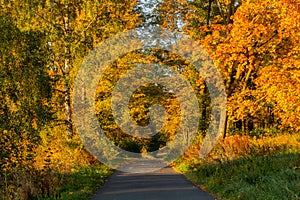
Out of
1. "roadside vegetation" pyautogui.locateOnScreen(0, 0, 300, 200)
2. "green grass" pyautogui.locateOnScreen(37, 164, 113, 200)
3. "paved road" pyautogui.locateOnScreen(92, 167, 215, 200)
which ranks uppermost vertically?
"roadside vegetation" pyautogui.locateOnScreen(0, 0, 300, 200)

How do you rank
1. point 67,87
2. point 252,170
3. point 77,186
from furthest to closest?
point 67,87 → point 77,186 → point 252,170

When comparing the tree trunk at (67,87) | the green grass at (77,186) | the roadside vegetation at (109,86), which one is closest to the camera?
the roadside vegetation at (109,86)

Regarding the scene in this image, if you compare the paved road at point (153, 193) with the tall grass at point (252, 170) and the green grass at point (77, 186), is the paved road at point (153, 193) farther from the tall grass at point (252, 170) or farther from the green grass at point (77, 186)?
the tall grass at point (252, 170)

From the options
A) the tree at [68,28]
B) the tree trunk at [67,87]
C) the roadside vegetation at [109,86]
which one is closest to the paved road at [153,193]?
the roadside vegetation at [109,86]

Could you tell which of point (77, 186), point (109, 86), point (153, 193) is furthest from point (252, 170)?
point (109, 86)

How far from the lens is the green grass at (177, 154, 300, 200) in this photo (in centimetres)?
Answer: 1118

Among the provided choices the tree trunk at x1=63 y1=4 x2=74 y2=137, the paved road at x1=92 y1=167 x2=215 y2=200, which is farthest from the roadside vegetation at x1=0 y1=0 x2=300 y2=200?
the paved road at x1=92 y1=167 x2=215 y2=200

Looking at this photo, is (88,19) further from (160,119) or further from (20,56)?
(160,119)

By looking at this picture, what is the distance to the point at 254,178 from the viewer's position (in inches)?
556

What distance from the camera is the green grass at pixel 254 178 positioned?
11.2 meters

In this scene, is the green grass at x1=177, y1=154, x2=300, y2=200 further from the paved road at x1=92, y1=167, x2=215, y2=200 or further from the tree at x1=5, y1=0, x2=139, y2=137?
the tree at x1=5, y1=0, x2=139, y2=137

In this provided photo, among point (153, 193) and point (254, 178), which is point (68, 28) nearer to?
point (153, 193)

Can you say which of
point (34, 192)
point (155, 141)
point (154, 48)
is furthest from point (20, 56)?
point (155, 141)

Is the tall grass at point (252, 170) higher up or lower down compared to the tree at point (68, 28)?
lower down
